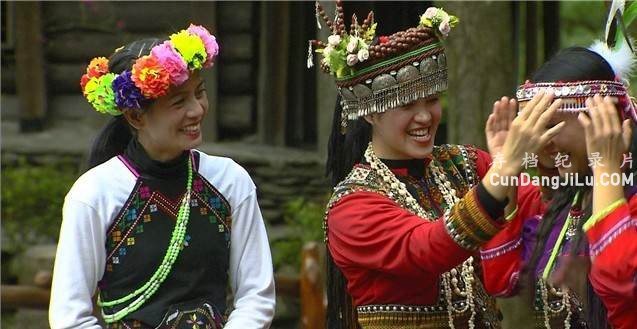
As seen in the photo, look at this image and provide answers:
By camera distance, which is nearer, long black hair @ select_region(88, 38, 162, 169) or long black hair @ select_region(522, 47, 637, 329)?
long black hair @ select_region(522, 47, 637, 329)

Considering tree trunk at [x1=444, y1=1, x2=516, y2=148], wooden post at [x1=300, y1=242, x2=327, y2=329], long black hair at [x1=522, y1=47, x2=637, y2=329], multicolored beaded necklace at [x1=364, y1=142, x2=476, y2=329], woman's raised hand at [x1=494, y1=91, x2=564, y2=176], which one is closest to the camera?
woman's raised hand at [x1=494, y1=91, x2=564, y2=176]

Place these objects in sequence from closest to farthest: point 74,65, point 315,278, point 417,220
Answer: point 417,220 → point 315,278 → point 74,65

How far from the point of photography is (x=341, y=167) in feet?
14.4

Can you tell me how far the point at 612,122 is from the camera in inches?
138

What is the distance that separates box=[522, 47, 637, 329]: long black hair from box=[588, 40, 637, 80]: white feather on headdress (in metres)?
0.03

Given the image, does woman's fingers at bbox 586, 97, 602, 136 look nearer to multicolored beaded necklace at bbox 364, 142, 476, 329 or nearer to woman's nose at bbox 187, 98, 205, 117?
multicolored beaded necklace at bbox 364, 142, 476, 329

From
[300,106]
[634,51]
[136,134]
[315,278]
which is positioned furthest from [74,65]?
[634,51]

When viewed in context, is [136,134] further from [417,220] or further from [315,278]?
[315,278]

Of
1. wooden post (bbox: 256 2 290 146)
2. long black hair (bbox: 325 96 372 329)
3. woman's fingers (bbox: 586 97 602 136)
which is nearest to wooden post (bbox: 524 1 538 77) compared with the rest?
wooden post (bbox: 256 2 290 146)

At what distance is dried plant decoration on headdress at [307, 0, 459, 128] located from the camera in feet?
13.4

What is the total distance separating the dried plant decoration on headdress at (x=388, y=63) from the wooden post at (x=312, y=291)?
3240 mm

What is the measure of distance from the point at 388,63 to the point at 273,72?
5.94 m

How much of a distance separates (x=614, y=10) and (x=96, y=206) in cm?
167

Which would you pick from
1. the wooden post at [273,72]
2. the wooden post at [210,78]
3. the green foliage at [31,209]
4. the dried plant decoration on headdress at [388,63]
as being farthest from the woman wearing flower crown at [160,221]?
the wooden post at [273,72]
